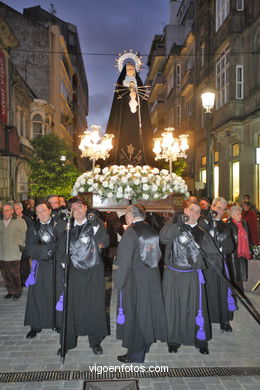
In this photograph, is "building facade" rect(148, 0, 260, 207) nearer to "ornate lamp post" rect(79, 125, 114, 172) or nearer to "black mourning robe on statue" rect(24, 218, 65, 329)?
"ornate lamp post" rect(79, 125, 114, 172)

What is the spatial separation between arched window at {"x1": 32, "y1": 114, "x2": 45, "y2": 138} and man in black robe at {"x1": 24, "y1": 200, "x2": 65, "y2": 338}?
2429 cm

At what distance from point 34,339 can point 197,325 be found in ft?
8.36

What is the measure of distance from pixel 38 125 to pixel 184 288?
86.5 ft

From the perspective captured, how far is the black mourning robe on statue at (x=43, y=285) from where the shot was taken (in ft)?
17.5

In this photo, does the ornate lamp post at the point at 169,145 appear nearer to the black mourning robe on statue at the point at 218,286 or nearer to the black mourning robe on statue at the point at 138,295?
the black mourning robe on statue at the point at 218,286

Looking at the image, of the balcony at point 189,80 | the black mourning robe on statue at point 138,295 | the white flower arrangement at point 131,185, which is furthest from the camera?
the balcony at point 189,80

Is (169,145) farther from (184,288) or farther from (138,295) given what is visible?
(138,295)

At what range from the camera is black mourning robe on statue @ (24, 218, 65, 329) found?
5.33 metres

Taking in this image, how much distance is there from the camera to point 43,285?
17.8 feet

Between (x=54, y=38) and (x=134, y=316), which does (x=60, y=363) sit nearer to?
(x=134, y=316)

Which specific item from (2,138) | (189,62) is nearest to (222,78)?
(189,62)

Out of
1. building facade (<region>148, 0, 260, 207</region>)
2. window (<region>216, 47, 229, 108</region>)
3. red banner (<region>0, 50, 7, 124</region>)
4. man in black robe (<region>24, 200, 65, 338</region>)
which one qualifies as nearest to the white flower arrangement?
man in black robe (<region>24, 200, 65, 338</region>)

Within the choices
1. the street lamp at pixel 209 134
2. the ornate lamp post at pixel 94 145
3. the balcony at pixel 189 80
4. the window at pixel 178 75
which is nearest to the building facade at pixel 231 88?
the balcony at pixel 189 80

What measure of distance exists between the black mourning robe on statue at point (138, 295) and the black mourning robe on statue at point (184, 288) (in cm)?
22
